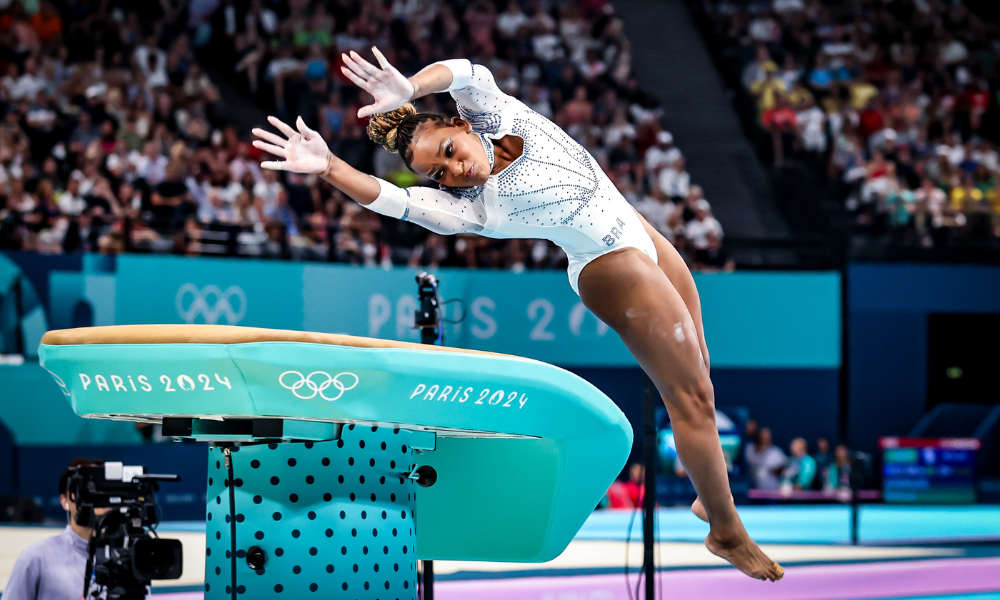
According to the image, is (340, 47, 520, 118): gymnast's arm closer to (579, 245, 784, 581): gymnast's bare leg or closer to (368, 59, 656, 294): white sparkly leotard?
(368, 59, 656, 294): white sparkly leotard

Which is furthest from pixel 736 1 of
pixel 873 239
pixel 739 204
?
pixel 873 239

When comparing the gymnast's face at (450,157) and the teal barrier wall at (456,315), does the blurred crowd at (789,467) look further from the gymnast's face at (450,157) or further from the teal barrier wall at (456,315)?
the gymnast's face at (450,157)

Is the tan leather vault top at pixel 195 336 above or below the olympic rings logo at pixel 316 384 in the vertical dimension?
above

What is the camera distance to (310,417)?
2.06 meters

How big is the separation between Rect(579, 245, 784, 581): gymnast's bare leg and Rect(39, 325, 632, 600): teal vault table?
0.65 ft

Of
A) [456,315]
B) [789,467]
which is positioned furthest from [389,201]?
[789,467]

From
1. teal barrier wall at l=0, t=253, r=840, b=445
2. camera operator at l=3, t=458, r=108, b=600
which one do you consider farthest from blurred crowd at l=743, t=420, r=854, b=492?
camera operator at l=3, t=458, r=108, b=600

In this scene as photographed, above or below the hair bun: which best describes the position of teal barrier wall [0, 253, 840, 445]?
below

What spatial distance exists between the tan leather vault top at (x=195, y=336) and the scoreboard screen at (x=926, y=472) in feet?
30.9

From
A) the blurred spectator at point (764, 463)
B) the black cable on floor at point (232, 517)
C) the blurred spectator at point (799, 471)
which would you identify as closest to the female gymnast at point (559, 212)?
the black cable on floor at point (232, 517)

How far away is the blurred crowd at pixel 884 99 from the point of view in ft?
38.3

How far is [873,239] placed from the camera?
1106 centimetres

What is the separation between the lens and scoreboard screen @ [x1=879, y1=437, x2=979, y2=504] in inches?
408

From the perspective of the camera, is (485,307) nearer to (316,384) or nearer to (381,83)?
(381,83)
